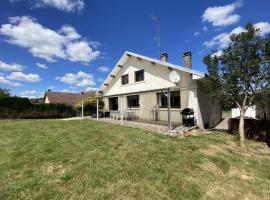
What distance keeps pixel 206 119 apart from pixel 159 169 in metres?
9.80

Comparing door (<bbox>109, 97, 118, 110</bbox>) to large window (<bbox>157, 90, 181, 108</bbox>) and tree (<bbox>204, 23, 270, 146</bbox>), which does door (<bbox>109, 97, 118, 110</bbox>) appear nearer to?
large window (<bbox>157, 90, 181, 108</bbox>)

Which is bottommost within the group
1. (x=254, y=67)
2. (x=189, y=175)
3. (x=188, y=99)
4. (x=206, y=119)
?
(x=189, y=175)

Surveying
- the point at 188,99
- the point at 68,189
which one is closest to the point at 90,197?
the point at 68,189

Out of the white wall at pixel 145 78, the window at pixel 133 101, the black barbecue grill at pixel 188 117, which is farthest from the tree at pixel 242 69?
the window at pixel 133 101

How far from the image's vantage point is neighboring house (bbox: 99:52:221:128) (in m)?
13.0

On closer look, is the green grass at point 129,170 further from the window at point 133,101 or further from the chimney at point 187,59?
the window at point 133,101

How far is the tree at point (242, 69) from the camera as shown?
Result: 905 cm

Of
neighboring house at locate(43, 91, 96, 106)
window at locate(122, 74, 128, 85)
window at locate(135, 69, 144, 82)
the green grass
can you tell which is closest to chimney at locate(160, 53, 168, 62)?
window at locate(135, 69, 144, 82)

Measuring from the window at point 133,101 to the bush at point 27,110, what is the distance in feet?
37.7

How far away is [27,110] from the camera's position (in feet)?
75.6

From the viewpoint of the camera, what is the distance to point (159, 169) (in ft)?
19.0

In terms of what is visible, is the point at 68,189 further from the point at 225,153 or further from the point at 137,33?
the point at 137,33

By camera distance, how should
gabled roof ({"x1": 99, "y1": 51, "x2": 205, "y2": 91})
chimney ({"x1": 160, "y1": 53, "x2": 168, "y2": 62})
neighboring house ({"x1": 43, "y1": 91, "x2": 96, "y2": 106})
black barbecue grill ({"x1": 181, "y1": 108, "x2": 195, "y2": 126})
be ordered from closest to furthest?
black barbecue grill ({"x1": 181, "y1": 108, "x2": 195, "y2": 126}), gabled roof ({"x1": 99, "y1": 51, "x2": 205, "y2": 91}), chimney ({"x1": 160, "y1": 53, "x2": 168, "y2": 62}), neighboring house ({"x1": 43, "y1": 91, "x2": 96, "y2": 106})

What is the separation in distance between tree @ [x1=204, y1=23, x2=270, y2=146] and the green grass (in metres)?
2.92
